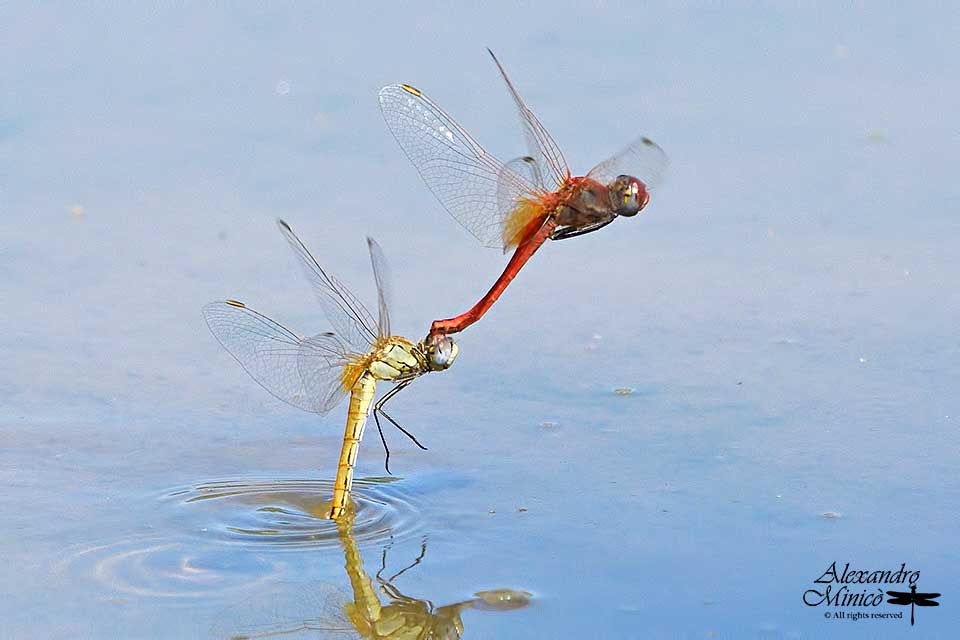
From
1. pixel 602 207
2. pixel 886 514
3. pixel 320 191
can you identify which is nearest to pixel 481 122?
pixel 320 191

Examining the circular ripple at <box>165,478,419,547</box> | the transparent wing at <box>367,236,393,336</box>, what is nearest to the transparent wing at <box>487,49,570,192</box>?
the transparent wing at <box>367,236,393,336</box>

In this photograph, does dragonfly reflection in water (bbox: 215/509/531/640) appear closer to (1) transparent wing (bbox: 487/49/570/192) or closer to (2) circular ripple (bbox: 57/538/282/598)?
(2) circular ripple (bbox: 57/538/282/598)

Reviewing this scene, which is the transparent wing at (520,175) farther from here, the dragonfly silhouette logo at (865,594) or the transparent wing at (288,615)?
the dragonfly silhouette logo at (865,594)

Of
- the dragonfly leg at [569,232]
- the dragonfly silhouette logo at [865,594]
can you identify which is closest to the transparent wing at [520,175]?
the dragonfly leg at [569,232]

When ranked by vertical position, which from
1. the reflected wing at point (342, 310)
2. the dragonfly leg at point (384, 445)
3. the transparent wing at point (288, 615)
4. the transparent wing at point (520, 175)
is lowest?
the transparent wing at point (288, 615)

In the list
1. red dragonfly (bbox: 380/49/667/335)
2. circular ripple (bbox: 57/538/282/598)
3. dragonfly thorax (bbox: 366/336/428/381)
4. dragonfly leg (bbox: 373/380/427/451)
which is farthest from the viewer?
dragonfly leg (bbox: 373/380/427/451)

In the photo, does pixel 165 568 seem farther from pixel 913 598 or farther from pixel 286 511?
pixel 913 598
